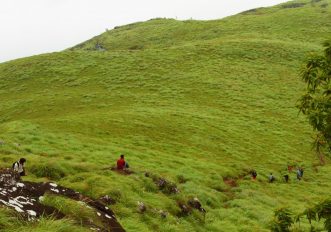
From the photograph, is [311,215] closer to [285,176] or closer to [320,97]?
[320,97]

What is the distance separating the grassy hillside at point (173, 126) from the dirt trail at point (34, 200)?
88 cm

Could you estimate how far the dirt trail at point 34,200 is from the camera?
11062 mm

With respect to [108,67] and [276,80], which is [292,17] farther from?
[108,67]

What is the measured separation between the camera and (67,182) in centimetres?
2373

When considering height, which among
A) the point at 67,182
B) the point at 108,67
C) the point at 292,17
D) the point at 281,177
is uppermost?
the point at 292,17

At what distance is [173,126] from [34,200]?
134ft

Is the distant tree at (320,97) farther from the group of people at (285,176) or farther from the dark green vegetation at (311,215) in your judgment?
the group of people at (285,176)

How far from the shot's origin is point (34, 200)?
39.4 feet

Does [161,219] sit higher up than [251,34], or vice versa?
[251,34]

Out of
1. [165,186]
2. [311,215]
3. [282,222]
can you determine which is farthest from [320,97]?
[165,186]

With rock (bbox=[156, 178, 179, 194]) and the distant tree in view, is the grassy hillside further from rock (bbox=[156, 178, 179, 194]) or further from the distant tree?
the distant tree

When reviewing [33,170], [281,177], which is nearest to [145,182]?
[33,170]

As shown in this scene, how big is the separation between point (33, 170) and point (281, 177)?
25650 mm

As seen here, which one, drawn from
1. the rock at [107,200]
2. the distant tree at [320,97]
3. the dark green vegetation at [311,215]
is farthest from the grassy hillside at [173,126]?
the distant tree at [320,97]
